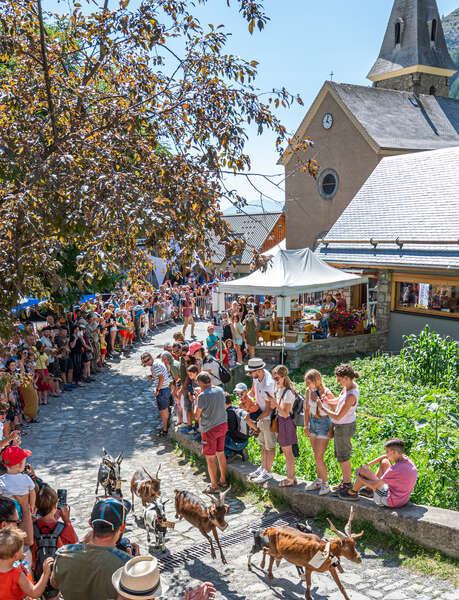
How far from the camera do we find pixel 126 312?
18281 mm

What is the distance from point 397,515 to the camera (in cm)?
596

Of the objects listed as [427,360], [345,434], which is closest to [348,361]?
[427,360]

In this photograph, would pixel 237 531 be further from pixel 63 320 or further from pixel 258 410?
pixel 63 320

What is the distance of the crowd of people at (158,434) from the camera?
3773mm

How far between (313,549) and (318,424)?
2.02m

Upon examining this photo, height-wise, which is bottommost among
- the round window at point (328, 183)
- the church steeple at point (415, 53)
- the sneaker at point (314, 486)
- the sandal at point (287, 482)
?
the sandal at point (287, 482)

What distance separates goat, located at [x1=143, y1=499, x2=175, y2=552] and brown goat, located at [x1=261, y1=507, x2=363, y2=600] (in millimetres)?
1311

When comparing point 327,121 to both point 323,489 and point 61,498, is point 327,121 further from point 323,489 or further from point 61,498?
point 61,498

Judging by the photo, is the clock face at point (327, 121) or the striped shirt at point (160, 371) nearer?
the striped shirt at point (160, 371)

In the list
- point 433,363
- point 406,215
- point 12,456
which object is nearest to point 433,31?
point 406,215

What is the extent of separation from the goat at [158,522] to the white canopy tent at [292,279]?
8.36m

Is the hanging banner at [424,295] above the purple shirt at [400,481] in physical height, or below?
above

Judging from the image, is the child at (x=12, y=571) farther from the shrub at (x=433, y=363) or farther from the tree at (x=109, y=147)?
the shrub at (x=433, y=363)

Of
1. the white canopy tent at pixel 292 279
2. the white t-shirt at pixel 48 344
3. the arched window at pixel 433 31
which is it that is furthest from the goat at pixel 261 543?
the arched window at pixel 433 31
